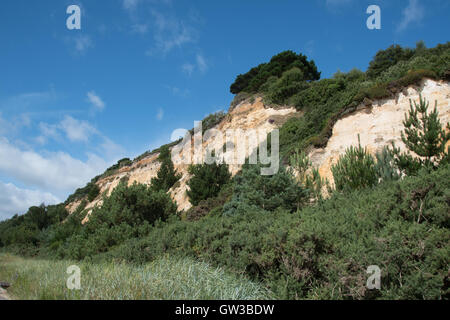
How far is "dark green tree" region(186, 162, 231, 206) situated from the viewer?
68.0 ft

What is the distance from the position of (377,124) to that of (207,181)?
1163 centimetres

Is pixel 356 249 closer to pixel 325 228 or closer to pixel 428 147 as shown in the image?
pixel 325 228

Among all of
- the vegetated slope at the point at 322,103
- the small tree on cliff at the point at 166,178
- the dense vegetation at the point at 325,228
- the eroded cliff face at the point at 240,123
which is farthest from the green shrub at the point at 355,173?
the small tree on cliff at the point at 166,178

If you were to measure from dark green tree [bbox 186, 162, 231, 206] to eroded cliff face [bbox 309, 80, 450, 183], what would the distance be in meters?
7.70

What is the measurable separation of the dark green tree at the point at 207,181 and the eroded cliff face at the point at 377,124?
770cm

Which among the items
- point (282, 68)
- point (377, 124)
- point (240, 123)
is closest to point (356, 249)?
point (377, 124)

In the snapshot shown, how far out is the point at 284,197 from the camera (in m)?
10.9

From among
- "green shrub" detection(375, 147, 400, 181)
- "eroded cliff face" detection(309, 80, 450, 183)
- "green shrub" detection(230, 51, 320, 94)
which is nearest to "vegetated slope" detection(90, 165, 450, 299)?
"green shrub" detection(375, 147, 400, 181)

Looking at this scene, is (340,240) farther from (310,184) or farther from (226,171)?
(226,171)

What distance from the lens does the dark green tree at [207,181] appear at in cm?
2072

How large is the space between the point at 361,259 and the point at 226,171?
17.6 metres

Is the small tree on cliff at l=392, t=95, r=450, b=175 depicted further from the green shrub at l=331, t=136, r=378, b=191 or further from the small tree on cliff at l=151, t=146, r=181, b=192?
the small tree on cliff at l=151, t=146, r=181, b=192

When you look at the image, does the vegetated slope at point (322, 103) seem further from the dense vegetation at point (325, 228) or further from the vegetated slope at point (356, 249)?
the vegetated slope at point (356, 249)
